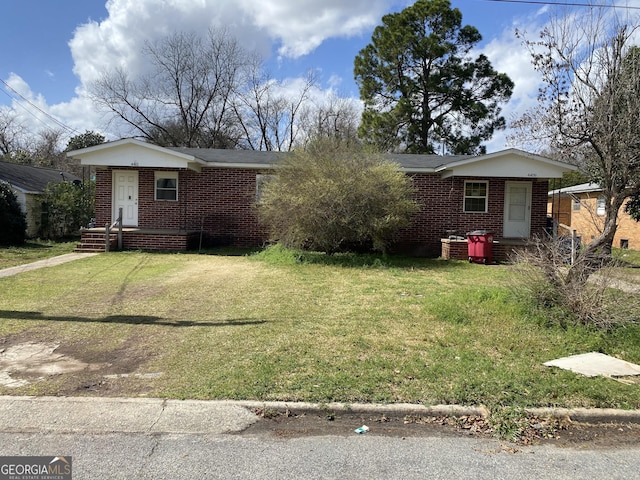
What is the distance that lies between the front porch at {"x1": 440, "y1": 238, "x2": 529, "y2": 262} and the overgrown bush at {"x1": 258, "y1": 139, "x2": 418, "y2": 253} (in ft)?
7.51

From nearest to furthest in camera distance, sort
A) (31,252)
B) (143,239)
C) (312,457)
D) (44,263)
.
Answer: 1. (312,457)
2. (44,263)
3. (31,252)
4. (143,239)

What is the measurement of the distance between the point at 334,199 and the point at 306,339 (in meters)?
6.75

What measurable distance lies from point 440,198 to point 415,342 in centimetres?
1113

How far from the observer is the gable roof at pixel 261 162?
47.3ft

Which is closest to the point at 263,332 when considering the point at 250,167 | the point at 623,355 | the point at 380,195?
the point at 623,355

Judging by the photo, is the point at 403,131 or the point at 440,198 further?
the point at 403,131

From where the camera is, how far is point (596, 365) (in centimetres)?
457

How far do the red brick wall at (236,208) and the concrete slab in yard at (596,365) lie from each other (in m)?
10.8

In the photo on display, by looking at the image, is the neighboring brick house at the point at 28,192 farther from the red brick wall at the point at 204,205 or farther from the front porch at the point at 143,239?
the front porch at the point at 143,239

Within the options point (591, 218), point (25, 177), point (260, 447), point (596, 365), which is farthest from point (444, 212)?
point (25, 177)

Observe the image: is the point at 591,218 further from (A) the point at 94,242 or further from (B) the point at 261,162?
(A) the point at 94,242

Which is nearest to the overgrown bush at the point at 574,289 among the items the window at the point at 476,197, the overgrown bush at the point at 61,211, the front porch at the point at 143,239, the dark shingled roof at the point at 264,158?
the dark shingled roof at the point at 264,158

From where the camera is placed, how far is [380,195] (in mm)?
11852

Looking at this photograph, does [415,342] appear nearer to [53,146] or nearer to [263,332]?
[263,332]
